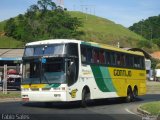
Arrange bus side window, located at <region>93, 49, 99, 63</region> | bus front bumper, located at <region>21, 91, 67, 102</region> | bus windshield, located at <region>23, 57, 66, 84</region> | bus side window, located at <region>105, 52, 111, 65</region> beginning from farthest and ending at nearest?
bus side window, located at <region>105, 52, 111, 65</region>, bus side window, located at <region>93, 49, 99, 63</region>, bus windshield, located at <region>23, 57, 66, 84</region>, bus front bumper, located at <region>21, 91, 67, 102</region>

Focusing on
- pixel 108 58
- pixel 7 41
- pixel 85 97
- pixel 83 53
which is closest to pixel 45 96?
pixel 85 97

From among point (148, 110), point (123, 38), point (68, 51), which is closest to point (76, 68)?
point (68, 51)

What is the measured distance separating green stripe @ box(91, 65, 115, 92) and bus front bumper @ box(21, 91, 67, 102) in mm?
3413

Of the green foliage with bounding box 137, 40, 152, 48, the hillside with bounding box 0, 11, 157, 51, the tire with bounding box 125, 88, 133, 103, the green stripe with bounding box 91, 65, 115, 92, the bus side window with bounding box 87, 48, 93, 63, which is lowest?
the tire with bounding box 125, 88, 133, 103

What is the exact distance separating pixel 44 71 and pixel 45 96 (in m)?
1.18

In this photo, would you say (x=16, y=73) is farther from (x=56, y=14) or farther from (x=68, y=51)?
(x=56, y=14)

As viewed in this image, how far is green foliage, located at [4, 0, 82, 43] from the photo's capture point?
72625 mm

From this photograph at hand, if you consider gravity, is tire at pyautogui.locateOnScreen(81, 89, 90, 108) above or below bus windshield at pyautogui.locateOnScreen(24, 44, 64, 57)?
below

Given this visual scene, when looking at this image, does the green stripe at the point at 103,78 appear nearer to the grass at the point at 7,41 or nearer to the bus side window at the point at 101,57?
the bus side window at the point at 101,57

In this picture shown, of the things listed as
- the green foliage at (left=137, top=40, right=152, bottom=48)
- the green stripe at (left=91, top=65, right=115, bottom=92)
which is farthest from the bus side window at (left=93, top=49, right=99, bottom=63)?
the green foliage at (left=137, top=40, right=152, bottom=48)

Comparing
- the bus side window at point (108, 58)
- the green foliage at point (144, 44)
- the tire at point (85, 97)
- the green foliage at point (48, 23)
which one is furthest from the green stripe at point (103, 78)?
the green foliage at point (144, 44)

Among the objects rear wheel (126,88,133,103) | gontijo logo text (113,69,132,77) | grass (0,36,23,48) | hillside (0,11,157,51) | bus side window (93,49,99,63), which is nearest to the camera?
bus side window (93,49,99,63)

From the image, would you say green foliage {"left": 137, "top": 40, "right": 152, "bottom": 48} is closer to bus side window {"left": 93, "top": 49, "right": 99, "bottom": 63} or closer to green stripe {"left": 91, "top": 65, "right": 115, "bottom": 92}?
green stripe {"left": 91, "top": 65, "right": 115, "bottom": 92}

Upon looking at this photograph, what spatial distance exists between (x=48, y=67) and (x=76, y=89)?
1792 millimetres
